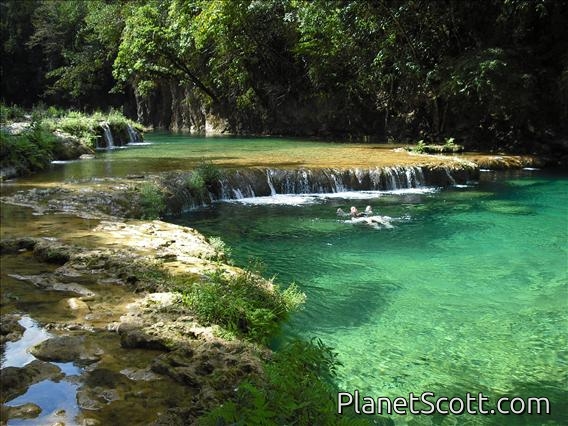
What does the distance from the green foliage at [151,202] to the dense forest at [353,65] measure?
485 inches

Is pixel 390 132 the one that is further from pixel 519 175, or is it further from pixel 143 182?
pixel 143 182

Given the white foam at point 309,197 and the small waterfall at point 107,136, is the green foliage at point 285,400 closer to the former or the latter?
the white foam at point 309,197

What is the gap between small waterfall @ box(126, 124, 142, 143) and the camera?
81.9 ft

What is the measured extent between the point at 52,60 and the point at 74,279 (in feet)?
144

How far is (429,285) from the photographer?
7.64 metres

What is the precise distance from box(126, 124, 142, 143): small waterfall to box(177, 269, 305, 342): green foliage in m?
20.2

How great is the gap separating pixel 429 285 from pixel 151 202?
5786 mm

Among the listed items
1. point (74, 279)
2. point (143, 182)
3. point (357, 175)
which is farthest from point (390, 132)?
point (74, 279)

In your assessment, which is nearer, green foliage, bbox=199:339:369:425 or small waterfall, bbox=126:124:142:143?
green foliage, bbox=199:339:369:425

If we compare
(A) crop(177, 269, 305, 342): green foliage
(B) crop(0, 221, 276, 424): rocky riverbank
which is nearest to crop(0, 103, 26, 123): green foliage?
(B) crop(0, 221, 276, 424): rocky riverbank

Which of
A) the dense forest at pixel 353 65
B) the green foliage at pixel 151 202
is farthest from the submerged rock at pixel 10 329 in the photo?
the dense forest at pixel 353 65

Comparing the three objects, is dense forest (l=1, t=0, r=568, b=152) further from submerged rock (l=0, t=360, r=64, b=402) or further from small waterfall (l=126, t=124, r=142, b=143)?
submerged rock (l=0, t=360, r=64, b=402)

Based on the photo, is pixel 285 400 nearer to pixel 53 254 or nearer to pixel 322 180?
pixel 53 254

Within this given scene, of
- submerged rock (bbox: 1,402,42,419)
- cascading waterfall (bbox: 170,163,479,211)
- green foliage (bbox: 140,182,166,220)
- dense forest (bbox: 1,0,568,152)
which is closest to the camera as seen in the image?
submerged rock (bbox: 1,402,42,419)
